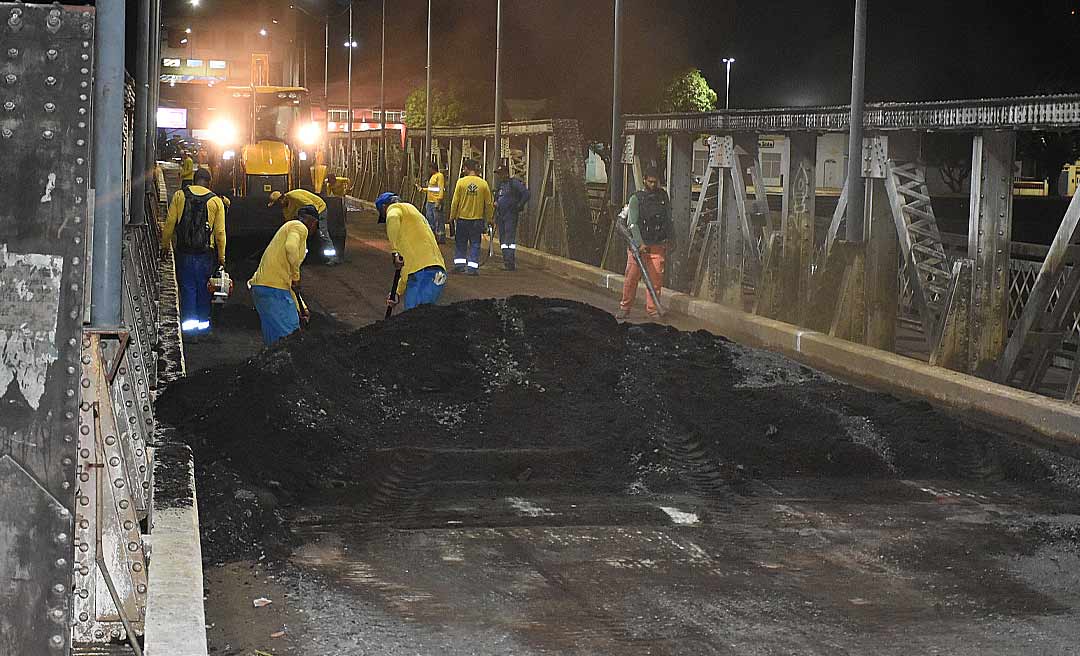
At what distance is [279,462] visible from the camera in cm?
953

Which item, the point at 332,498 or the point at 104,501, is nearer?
the point at 104,501

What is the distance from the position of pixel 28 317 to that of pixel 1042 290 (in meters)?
9.95

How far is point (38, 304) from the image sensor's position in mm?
4711

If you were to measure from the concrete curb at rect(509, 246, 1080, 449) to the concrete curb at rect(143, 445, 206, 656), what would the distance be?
667 centimetres

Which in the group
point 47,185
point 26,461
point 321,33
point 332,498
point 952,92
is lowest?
point 332,498

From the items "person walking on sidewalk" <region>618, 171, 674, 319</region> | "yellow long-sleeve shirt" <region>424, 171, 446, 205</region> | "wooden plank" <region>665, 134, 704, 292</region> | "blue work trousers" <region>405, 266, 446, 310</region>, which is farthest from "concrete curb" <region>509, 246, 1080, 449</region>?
"yellow long-sleeve shirt" <region>424, 171, 446, 205</region>

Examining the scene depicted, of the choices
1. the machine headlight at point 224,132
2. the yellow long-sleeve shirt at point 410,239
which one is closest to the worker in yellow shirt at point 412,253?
the yellow long-sleeve shirt at point 410,239

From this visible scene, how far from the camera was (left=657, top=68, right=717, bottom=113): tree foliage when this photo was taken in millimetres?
53688

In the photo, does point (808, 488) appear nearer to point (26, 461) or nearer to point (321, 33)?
point (26, 461)

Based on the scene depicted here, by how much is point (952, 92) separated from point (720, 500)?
42.4 meters

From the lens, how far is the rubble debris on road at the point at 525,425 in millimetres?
9500

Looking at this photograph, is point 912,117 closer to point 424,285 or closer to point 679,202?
point 424,285

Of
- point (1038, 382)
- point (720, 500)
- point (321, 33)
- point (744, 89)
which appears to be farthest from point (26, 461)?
point (321, 33)

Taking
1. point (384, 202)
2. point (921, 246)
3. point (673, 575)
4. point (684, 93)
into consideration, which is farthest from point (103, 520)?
point (684, 93)
